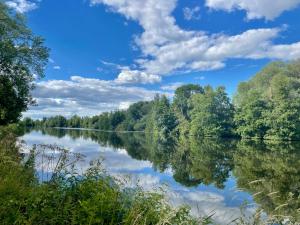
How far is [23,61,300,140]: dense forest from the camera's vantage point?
224 feet

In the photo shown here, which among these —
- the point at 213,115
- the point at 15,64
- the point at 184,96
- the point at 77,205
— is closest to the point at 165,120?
the point at 184,96

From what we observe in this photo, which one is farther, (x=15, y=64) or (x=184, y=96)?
(x=184, y=96)

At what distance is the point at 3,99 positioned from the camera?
30.4 m

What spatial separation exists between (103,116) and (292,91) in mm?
126156

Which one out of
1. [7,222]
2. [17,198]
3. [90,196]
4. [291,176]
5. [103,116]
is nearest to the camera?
[7,222]

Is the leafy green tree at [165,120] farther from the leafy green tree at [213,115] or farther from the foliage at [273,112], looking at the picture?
the foliage at [273,112]

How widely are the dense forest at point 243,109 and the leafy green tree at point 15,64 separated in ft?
165

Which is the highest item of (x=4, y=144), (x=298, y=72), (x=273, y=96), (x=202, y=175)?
(x=298, y=72)

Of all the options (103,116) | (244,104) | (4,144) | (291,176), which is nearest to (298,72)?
(244,104)

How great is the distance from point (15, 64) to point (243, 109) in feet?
192

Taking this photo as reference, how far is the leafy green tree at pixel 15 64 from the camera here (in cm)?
2962

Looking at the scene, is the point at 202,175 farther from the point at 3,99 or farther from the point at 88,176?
the point at 3,99

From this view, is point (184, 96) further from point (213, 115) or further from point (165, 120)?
point (213, 115)

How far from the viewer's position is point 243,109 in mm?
78625
